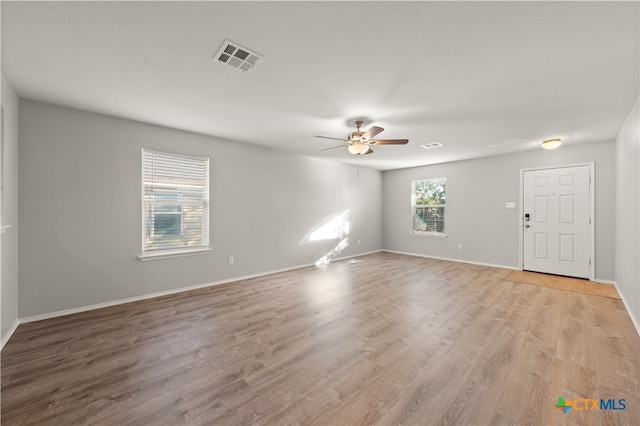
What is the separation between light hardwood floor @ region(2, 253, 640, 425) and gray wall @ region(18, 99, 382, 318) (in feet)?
1.34

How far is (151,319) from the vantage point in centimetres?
305

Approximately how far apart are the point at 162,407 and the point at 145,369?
57 centimetres

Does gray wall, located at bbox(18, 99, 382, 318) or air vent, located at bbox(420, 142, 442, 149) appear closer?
gray wall, located at bbox(18, 99, 382, 318)

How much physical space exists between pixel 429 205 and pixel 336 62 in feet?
18.6

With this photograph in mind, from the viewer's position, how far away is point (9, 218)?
2.64 meters

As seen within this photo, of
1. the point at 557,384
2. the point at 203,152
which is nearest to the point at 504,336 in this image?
the point at 557,384

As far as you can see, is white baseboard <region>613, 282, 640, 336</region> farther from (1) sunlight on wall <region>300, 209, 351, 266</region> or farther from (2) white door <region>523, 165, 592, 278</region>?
(1) sunlight on wall <region>300, 209, 351, 266</region>

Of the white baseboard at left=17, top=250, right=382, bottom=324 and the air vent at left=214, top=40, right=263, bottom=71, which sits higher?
the air vent at left=214, top=40, right=263, bottom=71

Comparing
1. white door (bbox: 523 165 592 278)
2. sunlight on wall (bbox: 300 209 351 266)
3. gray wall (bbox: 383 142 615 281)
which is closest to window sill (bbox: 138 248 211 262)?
sunlight on wall (bbox: 300 209 351 266)

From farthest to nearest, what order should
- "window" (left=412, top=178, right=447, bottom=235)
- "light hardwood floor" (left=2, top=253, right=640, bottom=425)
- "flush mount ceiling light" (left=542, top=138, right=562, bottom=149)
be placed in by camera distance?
"window" (left=412, top=178, right=447, bottom=235) < "flush mount ceiling light" (left=542, top=138, right=562, bottom=149) < "light hardwood floor" (left=2, top=253, right=640, bottom=425)

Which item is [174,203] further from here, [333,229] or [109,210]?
[333,229]

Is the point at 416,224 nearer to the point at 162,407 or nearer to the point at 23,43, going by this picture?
Result: the point at 162,407

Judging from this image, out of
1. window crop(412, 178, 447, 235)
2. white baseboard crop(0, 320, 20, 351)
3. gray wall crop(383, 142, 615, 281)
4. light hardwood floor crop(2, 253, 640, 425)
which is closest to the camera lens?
light hardwood floor crop(2, 253, 640, 425)

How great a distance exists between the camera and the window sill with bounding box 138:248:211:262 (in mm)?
3716
